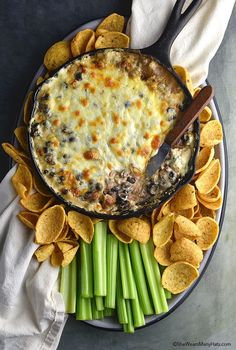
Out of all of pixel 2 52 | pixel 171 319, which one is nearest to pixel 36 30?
pixel 2 52

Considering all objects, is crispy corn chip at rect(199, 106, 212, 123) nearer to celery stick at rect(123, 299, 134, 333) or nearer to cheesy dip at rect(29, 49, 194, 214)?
cheesy dip at rect(29, 49, 194, 214)

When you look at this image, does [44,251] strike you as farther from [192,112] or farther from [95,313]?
[192,112]

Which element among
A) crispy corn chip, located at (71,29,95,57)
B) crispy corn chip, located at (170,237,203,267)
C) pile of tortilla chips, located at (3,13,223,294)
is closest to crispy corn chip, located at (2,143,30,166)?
pile of tortilla chips, located at (3,13,223,294)

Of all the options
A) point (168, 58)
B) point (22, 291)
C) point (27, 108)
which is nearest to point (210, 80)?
point (168, 58)

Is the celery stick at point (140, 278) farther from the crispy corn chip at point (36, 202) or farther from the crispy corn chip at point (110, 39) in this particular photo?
the crispy corn chip at point (110, 39)

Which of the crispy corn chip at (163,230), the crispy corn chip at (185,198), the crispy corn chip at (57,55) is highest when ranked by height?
the crispy corn chip at (57,55)

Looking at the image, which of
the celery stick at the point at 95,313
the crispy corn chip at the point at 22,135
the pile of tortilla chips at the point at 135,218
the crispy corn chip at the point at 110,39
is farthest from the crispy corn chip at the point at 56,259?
the crispy corn chip at the point at 110,39
